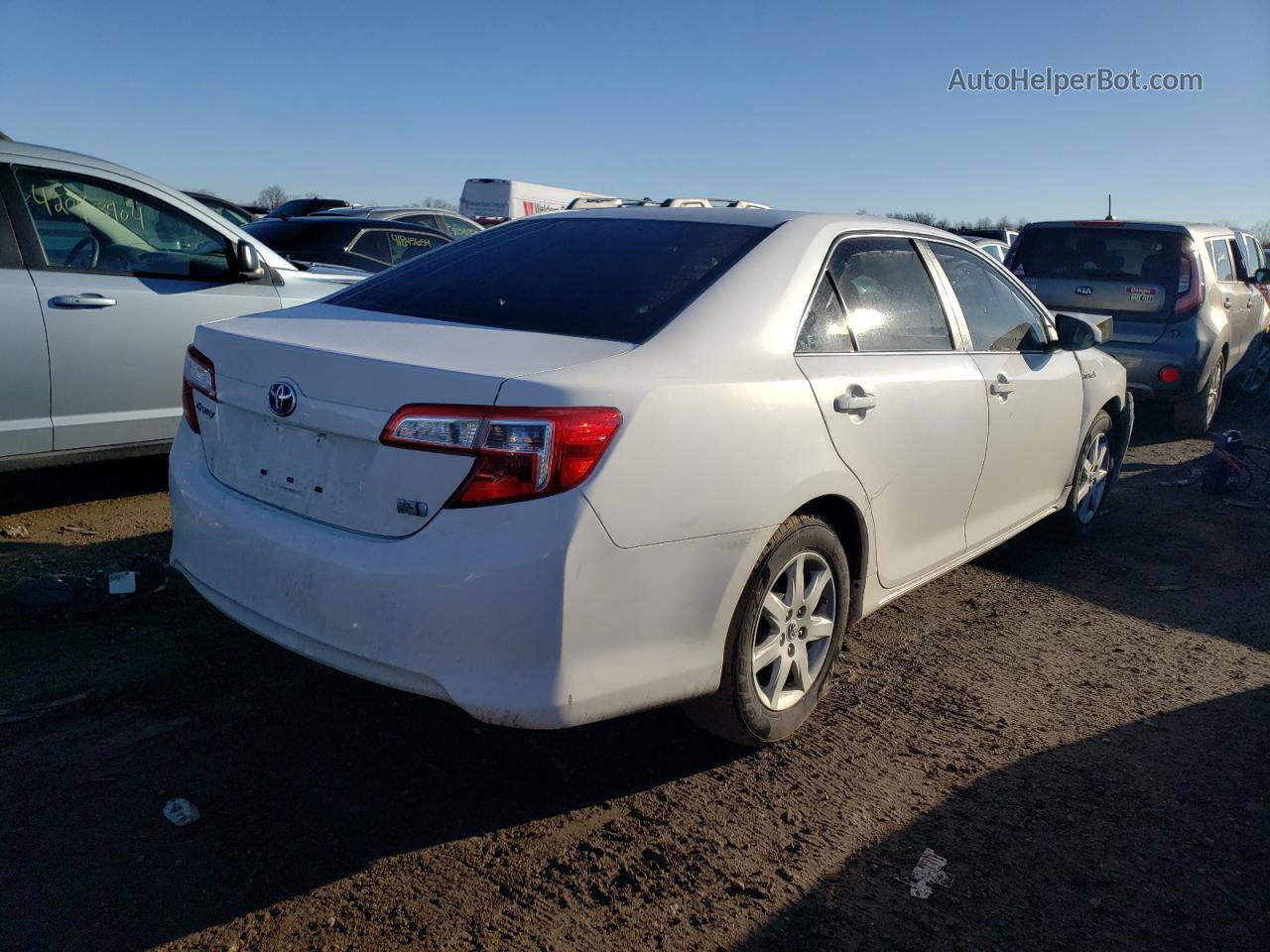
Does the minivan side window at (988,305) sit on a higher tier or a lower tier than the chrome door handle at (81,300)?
higher

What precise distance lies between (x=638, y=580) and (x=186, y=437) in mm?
1572

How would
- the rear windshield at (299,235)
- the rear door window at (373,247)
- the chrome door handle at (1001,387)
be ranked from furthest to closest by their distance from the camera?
the rear door window at (373,247), the rear windshield at (299,235), the chrome door handle at (1001,387)

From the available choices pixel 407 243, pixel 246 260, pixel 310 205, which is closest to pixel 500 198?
pixel 310 205

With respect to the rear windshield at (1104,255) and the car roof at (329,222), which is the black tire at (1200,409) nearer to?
the rear windshield at (1104,255)

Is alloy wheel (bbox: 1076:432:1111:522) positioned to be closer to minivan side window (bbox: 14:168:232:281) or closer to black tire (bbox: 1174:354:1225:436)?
black tire (bbox: 1174:354:1225:436)

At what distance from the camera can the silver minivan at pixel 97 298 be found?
458cm

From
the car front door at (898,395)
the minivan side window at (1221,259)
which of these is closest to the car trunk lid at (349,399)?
the car front door at (898,395)

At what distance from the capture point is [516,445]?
7.57 feet

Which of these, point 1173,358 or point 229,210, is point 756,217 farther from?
point 229,210

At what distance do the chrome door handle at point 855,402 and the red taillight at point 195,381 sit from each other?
1.85 metres

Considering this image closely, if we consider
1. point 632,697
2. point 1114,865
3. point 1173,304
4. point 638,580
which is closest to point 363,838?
point 632,697

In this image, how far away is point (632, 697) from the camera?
254 cm

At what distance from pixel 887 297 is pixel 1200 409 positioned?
645 cm

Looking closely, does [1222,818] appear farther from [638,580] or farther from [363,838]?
[363,838]
